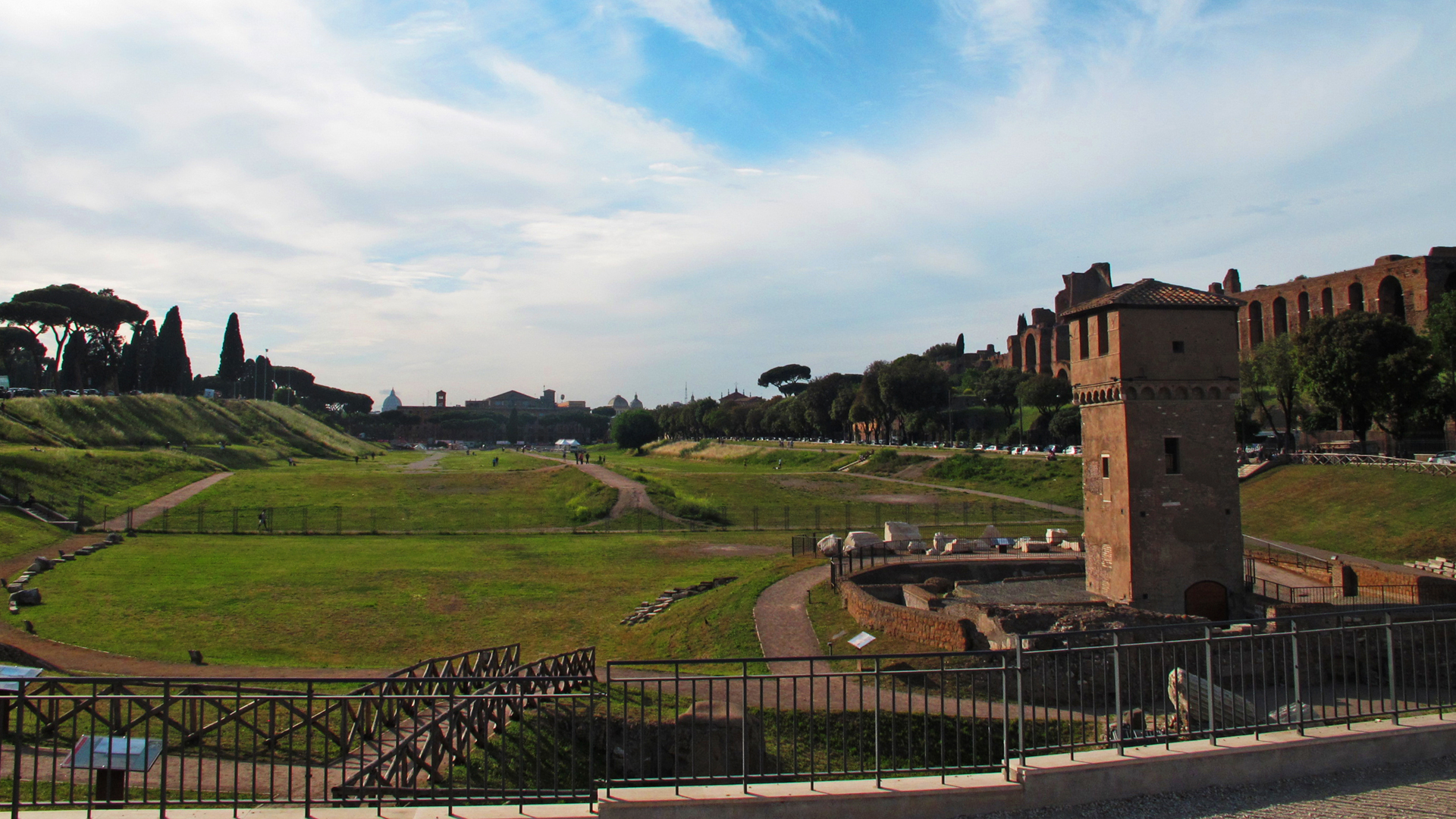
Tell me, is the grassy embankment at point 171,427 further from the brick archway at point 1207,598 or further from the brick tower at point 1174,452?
the brick archway at point 1207,598

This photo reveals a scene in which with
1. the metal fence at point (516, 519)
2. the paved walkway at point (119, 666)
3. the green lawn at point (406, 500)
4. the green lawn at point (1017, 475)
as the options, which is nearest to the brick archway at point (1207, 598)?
the paved walkway at point (119, 666)

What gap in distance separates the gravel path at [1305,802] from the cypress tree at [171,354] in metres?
106

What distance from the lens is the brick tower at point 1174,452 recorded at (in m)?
23.7

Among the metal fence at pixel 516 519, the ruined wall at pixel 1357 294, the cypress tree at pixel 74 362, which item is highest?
the ruined wall at pixel 1357 294

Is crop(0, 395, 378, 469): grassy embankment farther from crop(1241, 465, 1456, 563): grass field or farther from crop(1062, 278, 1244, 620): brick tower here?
crop(1241, 465, 1456, 563): grass field

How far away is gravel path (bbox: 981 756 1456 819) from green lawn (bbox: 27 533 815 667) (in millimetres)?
13469

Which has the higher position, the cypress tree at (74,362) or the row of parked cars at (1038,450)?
the cypress tree at (74,362)

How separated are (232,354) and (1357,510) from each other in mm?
119849

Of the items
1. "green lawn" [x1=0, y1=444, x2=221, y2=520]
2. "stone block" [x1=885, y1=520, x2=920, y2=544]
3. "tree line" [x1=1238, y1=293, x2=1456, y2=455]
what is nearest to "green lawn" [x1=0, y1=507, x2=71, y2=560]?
"green lawn" [x1=0, y1=444, x2=221, y2=520]

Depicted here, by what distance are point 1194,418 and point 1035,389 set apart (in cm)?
5969

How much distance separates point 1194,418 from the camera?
24.0 metres

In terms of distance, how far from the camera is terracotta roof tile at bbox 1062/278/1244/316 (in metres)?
24.0

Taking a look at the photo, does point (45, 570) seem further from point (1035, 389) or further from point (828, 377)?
point (828, 377)

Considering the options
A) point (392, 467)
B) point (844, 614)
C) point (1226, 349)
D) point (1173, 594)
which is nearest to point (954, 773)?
point (844, 614)
